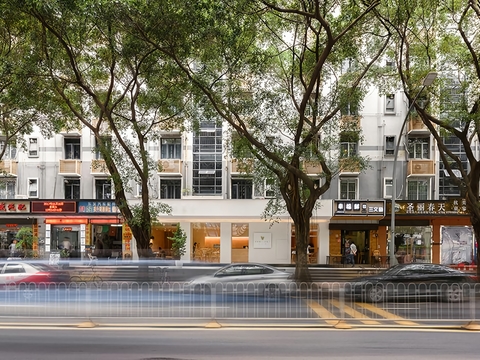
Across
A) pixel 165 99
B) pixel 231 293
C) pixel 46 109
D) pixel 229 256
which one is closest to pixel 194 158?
pixel 229 256

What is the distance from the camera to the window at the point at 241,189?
26219 mm

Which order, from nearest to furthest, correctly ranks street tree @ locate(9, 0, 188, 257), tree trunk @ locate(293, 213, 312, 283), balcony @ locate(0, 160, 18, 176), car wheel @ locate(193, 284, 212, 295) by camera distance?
street tree @ locate(9, 0, 188, 257) < car wheel @ locate(193, 284, 212, 295) < tree trunk @ locate(293, 213, 312, 283) < balcony @ locate(0, 160, 18, 176)

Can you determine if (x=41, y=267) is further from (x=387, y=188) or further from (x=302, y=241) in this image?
(x=387, y=188)

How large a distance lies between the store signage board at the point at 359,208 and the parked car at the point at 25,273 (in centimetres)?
1497

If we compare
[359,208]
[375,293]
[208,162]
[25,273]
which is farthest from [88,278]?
[359,208]

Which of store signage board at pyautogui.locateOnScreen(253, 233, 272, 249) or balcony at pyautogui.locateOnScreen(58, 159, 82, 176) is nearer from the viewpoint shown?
balcony at pyautogui.locateOnScreen(58, 159, 82, 176)

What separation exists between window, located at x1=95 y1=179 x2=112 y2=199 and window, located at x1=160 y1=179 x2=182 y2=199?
319 centimetres

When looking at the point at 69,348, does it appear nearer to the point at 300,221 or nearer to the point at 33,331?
the point at 33,331

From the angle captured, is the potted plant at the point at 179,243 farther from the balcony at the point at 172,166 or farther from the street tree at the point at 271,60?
the street tree at the point at 271,60

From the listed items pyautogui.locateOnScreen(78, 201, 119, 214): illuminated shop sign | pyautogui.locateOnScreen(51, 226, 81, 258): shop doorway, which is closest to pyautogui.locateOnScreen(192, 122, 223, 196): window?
pyautogui.locateOnScreen(78, 201, 119, 214): illuminated shop sign

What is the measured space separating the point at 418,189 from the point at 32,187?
23.0 metres

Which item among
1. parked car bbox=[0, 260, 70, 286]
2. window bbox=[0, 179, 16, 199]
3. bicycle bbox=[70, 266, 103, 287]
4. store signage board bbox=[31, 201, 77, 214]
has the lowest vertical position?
bicycle bbox=[70, 266, 103, 287]

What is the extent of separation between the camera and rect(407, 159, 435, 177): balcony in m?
24.5

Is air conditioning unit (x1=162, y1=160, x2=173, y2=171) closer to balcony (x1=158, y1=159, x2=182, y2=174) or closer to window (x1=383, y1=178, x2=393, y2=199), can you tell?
balcony (x1=158, y1=159, x2=182, y2=174)
